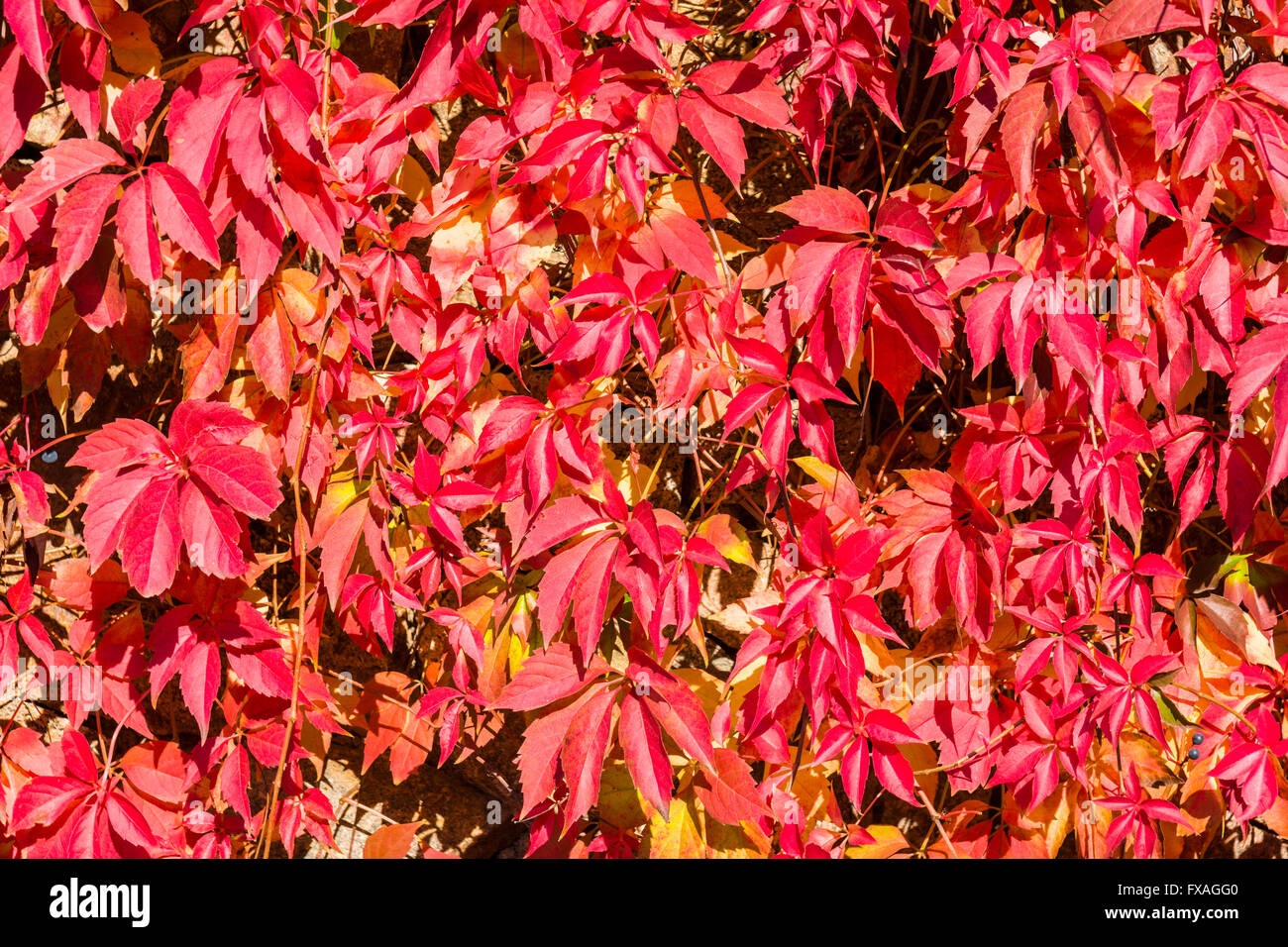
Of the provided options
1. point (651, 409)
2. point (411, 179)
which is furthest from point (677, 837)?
point (411, 179)

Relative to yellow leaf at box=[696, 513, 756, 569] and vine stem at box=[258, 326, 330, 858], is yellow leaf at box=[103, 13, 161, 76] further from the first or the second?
yellow leaf at box=[696, 513, 756, 569]

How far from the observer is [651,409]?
133 cm

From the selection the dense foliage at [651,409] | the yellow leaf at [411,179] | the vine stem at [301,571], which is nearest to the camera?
the dense foliage at [651,409]

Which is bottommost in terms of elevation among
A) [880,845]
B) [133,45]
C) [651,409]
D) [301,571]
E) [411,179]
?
[880,845]

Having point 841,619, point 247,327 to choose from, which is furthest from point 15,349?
point 841,619

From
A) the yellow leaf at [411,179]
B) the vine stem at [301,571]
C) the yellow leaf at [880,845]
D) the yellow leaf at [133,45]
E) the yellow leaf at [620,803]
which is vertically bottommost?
the yellow leaf at [880,845]

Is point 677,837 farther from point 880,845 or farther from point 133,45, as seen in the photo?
point 133,45

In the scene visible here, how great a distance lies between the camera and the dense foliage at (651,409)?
1078 mm

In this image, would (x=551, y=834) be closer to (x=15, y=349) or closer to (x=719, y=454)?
(x=719, y=454)

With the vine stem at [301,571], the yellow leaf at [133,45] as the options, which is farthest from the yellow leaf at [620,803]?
the yellow leaf at [133,45]

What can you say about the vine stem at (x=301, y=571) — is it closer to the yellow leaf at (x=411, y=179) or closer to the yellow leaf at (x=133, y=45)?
the yellow leaf at (x=411, y=179)

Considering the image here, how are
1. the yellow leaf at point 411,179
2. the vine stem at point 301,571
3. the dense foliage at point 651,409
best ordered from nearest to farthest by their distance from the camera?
the dense foliage at point 651,409 → the vine stem at point 301,571 → the yellow leaf at point 411,179

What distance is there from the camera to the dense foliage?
3.54 ft
